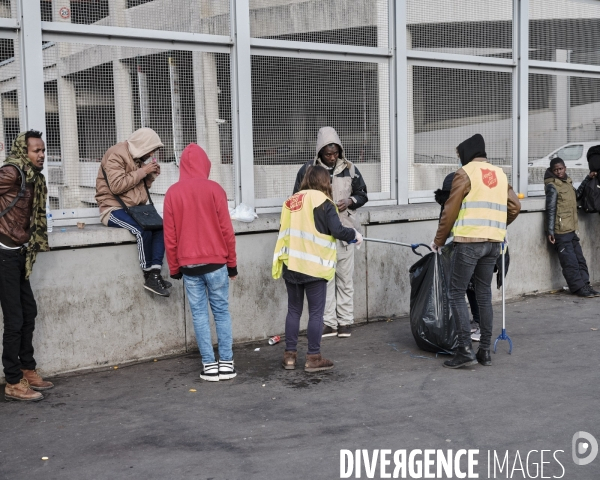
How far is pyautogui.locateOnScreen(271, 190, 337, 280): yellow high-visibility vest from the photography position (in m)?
6.12

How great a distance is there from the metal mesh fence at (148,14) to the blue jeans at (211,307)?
2464 millimetres

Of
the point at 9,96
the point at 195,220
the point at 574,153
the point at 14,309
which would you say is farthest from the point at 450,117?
the point at 14,309

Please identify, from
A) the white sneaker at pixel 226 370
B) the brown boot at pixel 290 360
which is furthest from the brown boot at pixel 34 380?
the brown boot at pixel 290 360

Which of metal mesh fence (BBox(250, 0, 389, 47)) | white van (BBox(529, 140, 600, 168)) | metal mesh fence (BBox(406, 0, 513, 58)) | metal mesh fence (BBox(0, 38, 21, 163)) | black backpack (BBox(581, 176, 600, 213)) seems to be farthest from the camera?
white van (BBox(529, 140, 600, 168))

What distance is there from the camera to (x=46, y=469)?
4.44 meters

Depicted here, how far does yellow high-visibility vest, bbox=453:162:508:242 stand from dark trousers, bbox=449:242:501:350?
4.1 inches

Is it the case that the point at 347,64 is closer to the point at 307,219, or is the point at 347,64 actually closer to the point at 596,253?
the point at 307,219

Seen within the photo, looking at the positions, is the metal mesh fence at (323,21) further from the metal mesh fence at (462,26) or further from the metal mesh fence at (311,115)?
the metal mesh fence at (462,26)

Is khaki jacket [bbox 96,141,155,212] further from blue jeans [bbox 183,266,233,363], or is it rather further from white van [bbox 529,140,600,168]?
white van [bbox 529,140,600,168]

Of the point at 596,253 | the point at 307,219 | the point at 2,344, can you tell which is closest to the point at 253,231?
the point at 307,219

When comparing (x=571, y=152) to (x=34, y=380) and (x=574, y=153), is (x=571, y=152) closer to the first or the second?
(x=574, y=153)

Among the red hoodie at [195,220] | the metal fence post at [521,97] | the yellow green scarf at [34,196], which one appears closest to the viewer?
the yellow green scarf at [34,196]

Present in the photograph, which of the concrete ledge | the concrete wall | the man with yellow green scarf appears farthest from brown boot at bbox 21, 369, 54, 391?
the concrete ledge

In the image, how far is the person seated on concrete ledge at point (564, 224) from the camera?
9375mm
